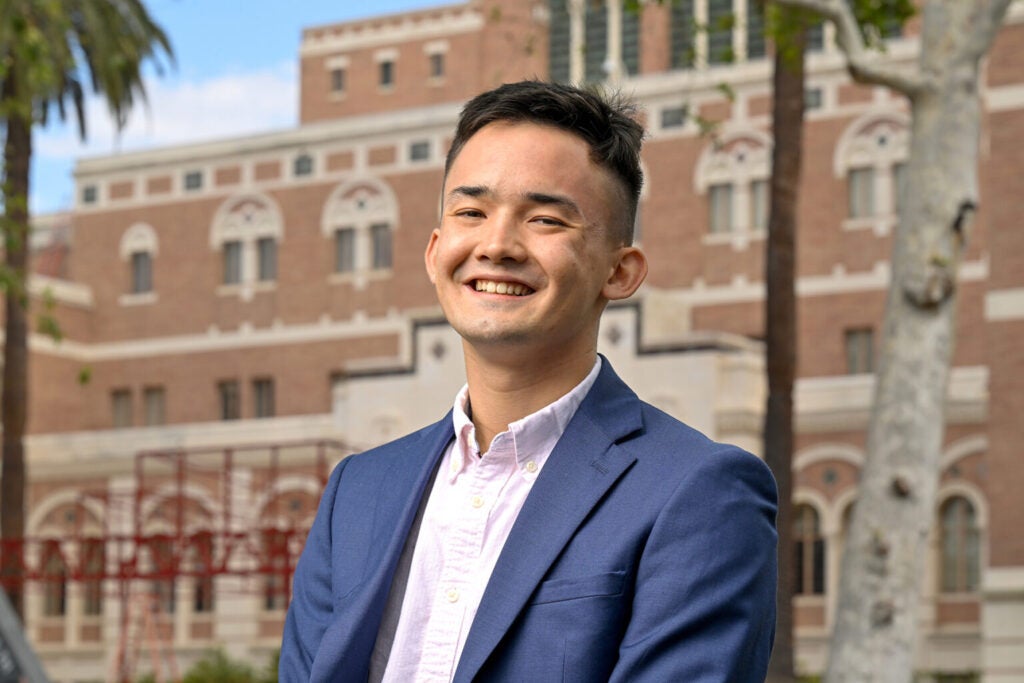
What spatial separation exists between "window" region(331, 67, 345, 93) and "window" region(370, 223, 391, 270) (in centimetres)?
1149

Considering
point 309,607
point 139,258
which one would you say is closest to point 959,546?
point 139,258

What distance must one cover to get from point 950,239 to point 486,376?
41.9ft

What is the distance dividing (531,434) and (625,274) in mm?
320

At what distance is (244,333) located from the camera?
41812mm

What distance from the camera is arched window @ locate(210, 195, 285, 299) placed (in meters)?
41.9

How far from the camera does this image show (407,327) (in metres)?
35.2

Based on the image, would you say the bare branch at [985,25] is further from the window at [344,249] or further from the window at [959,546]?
the window at [344,249]

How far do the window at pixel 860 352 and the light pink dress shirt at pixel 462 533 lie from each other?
107ft

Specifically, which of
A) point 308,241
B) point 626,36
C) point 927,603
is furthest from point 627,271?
point 626,36

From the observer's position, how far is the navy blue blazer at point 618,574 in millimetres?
2535

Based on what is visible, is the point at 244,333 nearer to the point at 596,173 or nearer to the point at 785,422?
the point at 785,422

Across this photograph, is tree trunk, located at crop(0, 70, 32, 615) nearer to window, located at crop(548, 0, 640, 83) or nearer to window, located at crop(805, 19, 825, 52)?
window, located at crop(548, 0, 640, 83)

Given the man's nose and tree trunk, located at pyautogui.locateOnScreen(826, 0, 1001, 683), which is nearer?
the man's nose

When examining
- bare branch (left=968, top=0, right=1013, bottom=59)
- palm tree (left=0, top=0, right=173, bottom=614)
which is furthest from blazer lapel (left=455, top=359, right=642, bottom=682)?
palm tree (left=0, top=0, right=173, bottom=614)
